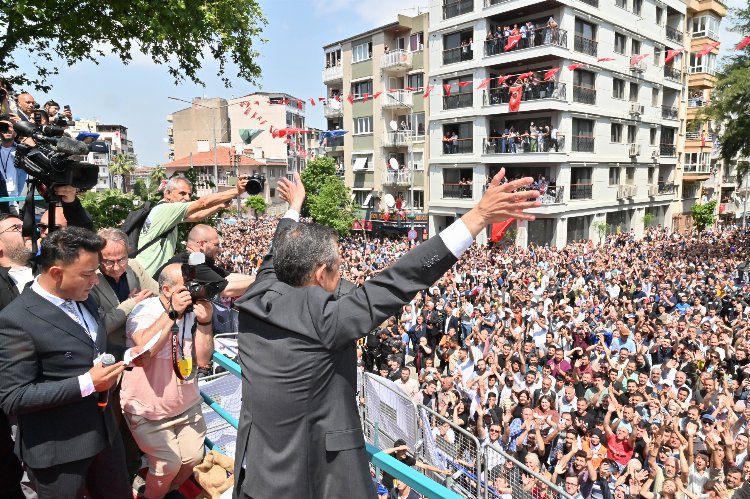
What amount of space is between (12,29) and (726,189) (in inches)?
2251

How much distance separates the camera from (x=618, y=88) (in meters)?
31.5

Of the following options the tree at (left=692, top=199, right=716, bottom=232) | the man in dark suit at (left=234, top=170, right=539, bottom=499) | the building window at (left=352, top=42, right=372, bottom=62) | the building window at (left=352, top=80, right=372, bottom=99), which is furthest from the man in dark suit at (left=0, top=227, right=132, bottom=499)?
the tree at (left=692, top=199, right=716, bottom=232)

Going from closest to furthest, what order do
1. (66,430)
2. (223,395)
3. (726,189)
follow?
(66,430) < (223,395) < (726,189)

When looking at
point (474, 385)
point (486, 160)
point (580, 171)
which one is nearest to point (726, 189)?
point (580, 171)

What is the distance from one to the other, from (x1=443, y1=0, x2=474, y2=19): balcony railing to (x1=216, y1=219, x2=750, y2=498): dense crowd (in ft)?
57.9

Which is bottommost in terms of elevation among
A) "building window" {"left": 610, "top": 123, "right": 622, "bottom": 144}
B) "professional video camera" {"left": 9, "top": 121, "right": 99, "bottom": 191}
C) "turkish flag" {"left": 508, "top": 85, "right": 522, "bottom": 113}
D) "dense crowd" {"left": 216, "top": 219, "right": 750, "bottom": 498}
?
"dense crowd" {"left": 216, "top": 219, "right": 750, "bottom": 498}

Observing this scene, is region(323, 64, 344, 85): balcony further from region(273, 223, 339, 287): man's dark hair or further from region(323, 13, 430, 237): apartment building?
region(273, 223, 339, 287): man's dark hair

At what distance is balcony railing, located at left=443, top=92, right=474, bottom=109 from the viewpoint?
2953 centimetres

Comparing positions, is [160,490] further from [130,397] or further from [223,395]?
[223,395]

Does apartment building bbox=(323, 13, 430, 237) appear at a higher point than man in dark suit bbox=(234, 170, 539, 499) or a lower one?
higher

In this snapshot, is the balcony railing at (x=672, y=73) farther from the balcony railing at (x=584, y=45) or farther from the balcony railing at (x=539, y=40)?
the balcony railing at (x=539, y=40)

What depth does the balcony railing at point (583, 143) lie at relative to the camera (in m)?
28.0

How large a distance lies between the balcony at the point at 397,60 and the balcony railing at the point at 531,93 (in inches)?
295

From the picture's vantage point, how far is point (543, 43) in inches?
1030
